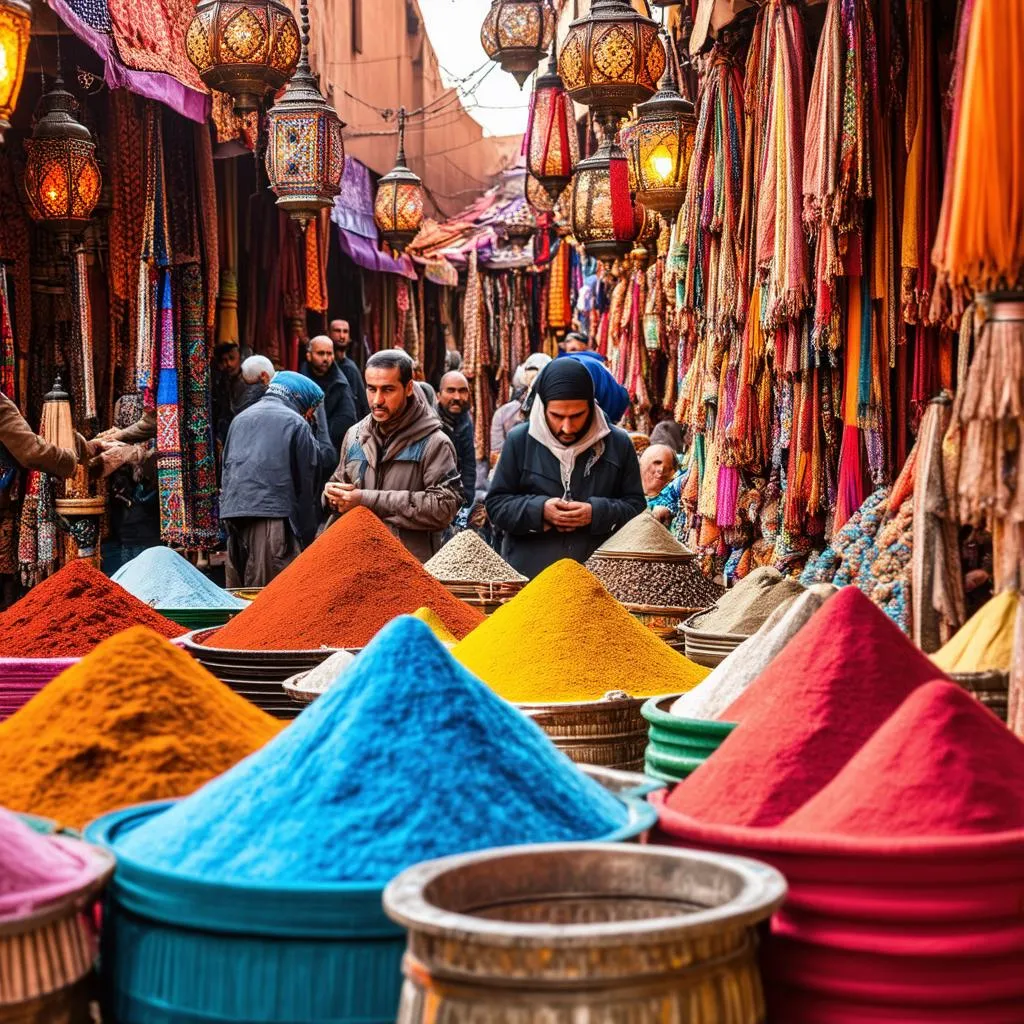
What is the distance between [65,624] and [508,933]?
119cm

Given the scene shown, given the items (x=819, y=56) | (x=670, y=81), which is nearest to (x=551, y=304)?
(x=670, y=81)

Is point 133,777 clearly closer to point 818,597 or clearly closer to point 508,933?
point 508,933

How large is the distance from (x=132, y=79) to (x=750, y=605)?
3.26 meters

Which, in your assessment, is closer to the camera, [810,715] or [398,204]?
[810,715]

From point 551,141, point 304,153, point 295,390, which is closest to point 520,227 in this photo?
point 551,141

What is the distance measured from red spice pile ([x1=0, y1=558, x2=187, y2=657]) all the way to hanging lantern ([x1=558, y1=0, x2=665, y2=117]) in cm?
230

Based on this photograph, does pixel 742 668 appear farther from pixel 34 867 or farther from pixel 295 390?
pixel 295 390

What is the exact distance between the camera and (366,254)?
788cm

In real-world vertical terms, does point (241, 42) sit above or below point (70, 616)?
above

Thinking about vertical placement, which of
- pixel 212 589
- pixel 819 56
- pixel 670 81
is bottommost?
pixel 212 589

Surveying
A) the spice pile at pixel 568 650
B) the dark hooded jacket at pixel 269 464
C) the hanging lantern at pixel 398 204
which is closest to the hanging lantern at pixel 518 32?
the dark hooded jacket at pixel 269 464

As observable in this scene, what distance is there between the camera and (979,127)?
118 cm

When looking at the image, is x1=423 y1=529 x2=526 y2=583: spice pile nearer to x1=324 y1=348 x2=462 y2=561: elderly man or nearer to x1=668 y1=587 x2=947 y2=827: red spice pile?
x1=324 y1=348 x2=462 y2=561: elderly man

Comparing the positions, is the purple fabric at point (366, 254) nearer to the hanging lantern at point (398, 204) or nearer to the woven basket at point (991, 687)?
the hanging lantern at point (398, 204)
